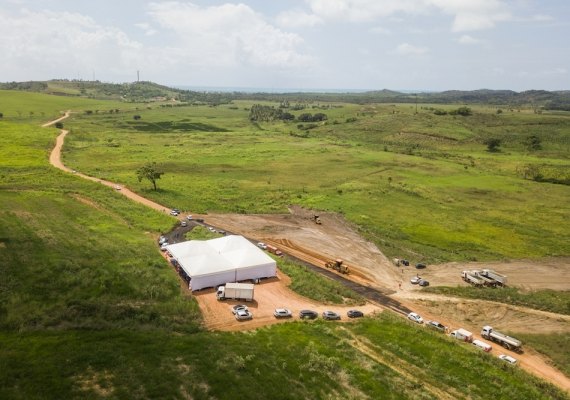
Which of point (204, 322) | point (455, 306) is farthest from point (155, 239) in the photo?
point (455, 306)

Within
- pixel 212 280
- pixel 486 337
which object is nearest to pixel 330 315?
pixel 212 280

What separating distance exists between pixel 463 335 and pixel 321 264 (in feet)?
86.2

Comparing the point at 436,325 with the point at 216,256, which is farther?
the point at 216,256

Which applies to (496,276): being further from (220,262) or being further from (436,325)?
(220,262)

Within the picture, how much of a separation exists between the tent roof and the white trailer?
2459cm

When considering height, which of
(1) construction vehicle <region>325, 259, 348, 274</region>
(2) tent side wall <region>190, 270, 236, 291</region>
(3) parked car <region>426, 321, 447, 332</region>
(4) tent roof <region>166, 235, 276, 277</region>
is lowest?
(3) parked car <region>426, 321, 447, 332</region>

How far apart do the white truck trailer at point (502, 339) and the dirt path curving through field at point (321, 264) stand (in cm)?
90

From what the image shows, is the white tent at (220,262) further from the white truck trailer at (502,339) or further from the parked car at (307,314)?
the white truck trailer at (502,339)

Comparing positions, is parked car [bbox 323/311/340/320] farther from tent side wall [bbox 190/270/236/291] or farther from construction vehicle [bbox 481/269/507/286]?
construction vehicle [bbox 481/269/507/286]

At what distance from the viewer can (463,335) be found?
50.4 metres

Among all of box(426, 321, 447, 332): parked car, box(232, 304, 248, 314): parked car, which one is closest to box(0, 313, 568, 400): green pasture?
box(426, 321, 447, 332): parked car

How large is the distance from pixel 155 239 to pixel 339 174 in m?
80.3

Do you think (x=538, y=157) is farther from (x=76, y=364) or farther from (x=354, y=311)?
(x=76, y=364)

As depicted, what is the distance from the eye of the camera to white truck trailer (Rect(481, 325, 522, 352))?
1948 inches
